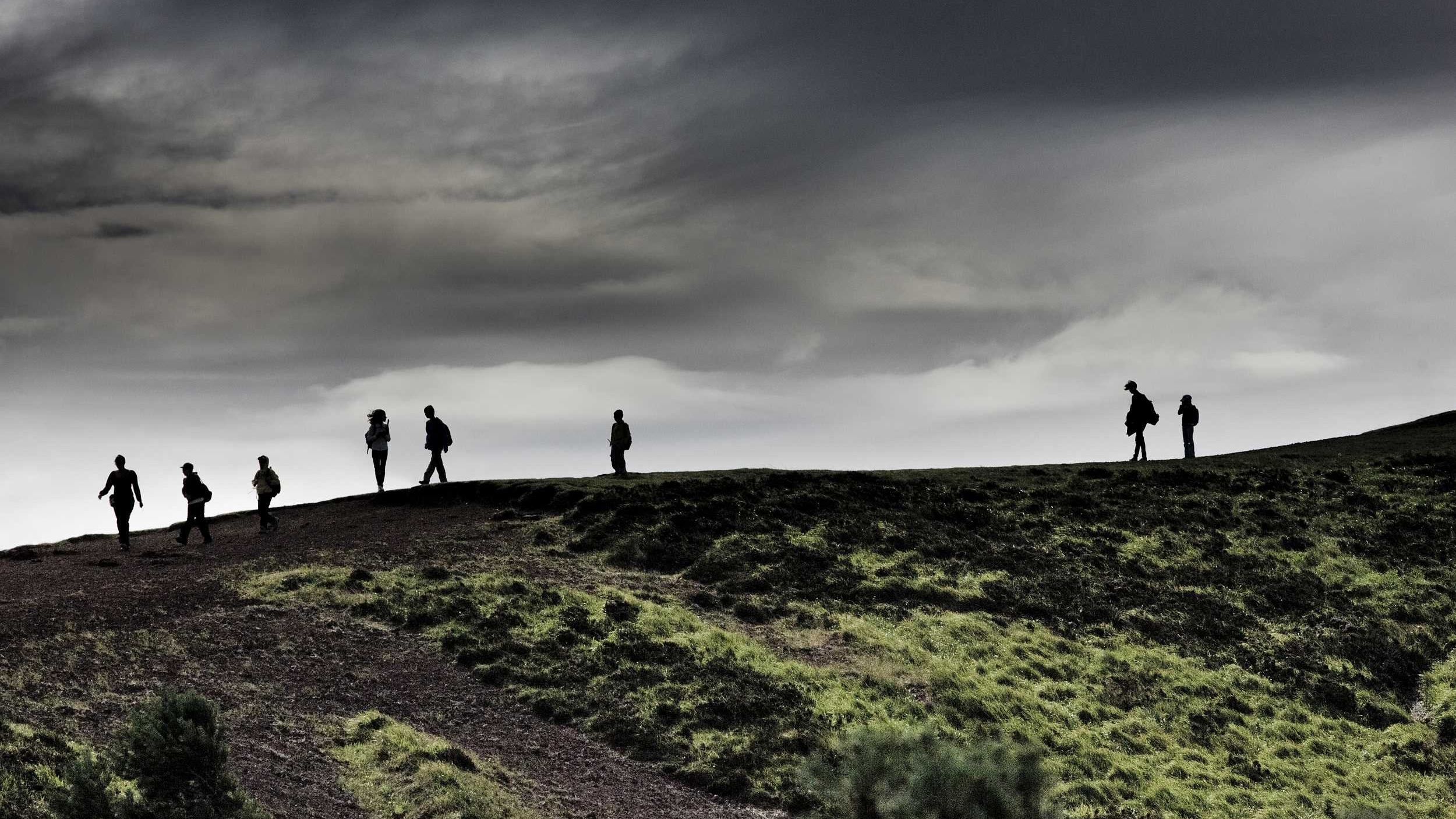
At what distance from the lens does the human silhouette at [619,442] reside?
35.7 meters

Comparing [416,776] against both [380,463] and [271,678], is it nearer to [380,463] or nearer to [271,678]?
[271,678]

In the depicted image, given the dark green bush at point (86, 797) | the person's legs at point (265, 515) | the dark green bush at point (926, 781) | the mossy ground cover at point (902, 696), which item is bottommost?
the mossy ground cover at point (902, 696)

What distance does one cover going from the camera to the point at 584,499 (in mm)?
31969

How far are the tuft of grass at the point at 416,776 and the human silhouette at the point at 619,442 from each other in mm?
18693

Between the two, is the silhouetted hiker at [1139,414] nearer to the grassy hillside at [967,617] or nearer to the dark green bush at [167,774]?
the grassy hillside at [967,617]

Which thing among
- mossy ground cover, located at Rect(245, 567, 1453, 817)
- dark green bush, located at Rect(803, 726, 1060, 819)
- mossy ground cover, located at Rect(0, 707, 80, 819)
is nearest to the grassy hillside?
mossy ground cover, located at Rect(245, 567, 1453, 817)

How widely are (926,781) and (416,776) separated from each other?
30.4ft

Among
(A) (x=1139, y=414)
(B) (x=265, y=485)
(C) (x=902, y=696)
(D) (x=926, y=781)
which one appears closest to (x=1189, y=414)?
(A) (x=1139, y=414)

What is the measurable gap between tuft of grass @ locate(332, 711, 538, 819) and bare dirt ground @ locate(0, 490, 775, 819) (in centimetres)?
31

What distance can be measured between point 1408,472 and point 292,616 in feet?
122

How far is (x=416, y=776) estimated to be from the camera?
15.6 metres

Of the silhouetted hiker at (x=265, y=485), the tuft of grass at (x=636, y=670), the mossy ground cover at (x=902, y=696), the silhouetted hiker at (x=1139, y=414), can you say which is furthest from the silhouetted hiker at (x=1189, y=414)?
the silhouetted hiker at (x=265, y=485)

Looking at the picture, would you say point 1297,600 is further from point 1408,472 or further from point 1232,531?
point 1408,472

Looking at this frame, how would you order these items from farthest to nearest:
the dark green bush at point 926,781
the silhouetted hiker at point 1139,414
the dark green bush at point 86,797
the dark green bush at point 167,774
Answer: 1. the silhouetted hiker at point 1139,414
2. the dark green bush at point 167,774
3. the dark green bush at point 86,797
4. the dark green bush at point 926,781
